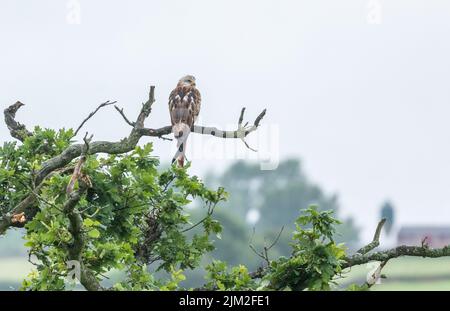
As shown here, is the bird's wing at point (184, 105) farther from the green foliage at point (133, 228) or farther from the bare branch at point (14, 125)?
the green foliage at point (133, 228)

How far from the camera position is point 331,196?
152m

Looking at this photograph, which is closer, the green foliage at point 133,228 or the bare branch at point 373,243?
the green foliage at point 133,228

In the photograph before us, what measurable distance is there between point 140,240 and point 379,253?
12.7 ft

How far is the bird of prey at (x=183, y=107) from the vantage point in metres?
22.0

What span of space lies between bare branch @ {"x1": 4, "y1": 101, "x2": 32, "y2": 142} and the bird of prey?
2.66 metres

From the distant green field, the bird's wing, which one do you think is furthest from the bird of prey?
the distant green field

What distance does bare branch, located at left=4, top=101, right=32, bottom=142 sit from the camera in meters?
19.4

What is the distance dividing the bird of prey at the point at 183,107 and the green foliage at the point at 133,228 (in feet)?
9.66

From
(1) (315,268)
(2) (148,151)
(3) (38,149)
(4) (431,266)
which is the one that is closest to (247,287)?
(1) (315,268)

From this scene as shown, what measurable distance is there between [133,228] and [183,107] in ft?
21.4

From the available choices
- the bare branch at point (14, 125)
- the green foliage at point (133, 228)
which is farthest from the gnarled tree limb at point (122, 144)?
the bare branch at point (14, 125)

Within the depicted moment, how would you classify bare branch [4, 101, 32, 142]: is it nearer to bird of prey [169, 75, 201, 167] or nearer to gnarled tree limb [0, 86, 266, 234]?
gnarled tree limb [0, 86, 266, 234]

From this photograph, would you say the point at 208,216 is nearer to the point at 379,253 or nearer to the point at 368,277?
the point at 379,253
